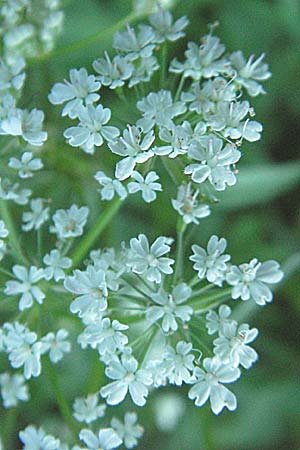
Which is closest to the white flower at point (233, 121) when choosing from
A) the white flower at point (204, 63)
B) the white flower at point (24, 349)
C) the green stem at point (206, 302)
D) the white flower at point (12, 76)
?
the white flower at point (204, 63)

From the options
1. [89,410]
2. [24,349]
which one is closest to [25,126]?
[24,349]

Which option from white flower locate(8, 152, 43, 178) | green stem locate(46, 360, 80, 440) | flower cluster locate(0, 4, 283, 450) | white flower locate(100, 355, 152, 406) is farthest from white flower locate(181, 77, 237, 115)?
green stem locate(46, 360, 80, 440)

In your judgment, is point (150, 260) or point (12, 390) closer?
point (150, 260)

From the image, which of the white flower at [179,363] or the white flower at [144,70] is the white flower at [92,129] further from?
the white flower at [179,363]

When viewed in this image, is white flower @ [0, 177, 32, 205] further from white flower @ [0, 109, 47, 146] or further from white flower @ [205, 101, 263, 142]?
white flower @ [205, 101, 263, 142]

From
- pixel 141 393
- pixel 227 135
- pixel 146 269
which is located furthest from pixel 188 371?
pixel 227 135

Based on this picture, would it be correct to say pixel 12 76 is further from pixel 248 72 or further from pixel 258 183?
pixel 258 183

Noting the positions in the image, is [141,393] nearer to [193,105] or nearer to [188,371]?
[188,371]
